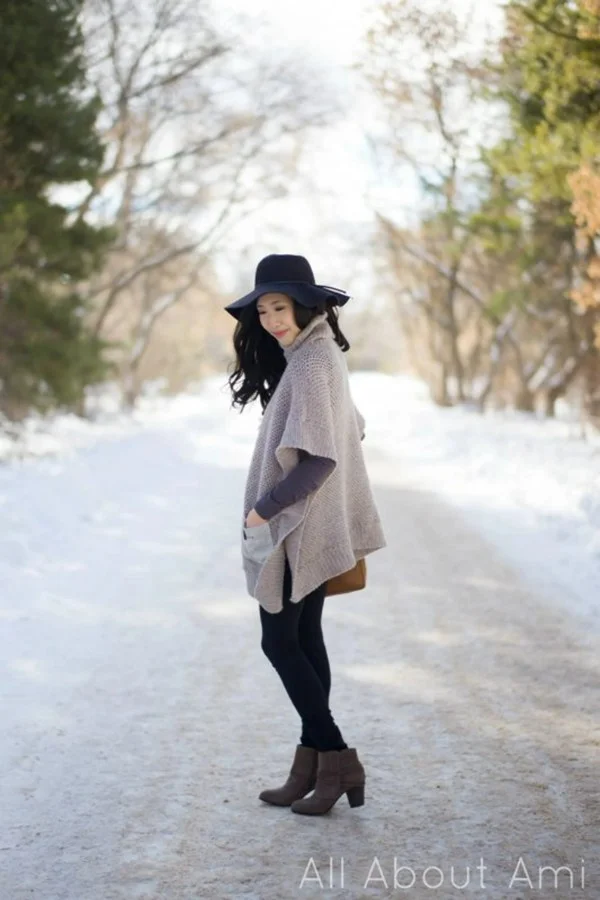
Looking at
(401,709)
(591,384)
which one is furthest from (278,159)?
(401,709)

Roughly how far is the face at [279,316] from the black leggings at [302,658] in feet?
2.88

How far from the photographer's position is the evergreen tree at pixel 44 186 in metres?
13.5

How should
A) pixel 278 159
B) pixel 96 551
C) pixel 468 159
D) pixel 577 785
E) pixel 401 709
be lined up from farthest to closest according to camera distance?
pixel 278 159
pixel 468 159
pixel 96 551
pixel 401 709
pixel 577 785

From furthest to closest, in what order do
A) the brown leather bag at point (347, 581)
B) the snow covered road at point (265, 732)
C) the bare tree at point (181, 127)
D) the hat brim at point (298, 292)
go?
Result: the bare tree at point (181, 127) < the brown leather bag at point (347, 581) < the hat brim at point (298, 292) < the snow covered road at point (265, 732)

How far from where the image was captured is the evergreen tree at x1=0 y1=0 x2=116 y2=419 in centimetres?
1352

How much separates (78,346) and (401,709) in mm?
10516

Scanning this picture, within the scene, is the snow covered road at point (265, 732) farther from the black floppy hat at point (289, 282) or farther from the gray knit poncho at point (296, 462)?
the black floppy hat at point (289, 282)

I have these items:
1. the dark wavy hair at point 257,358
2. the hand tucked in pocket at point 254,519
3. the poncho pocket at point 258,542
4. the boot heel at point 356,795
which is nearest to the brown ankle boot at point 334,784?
the boot heel at point 356,795

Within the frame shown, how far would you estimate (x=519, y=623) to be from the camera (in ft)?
22.2

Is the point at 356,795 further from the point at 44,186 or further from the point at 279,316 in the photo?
the point at 44,186

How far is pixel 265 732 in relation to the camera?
4793 millimetres

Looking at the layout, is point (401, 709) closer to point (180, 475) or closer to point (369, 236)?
point (180, 475)

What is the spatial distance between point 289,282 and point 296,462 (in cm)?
69

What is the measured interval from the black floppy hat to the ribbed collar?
0.08 meters
